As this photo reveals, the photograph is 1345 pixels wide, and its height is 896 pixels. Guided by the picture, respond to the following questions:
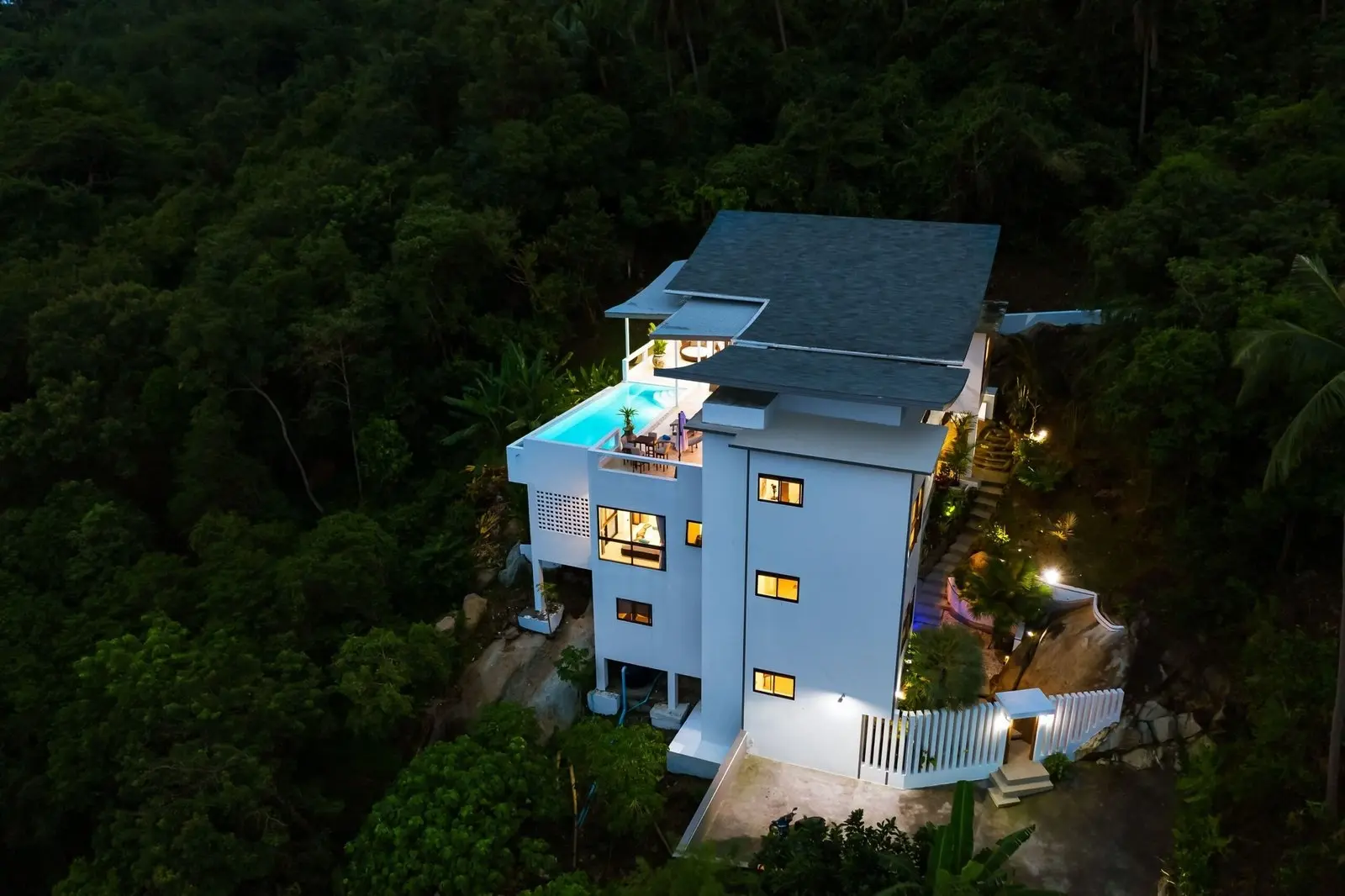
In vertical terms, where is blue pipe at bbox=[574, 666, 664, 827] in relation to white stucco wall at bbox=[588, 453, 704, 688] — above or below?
below

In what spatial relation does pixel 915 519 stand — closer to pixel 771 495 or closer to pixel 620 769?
pixel 771 495

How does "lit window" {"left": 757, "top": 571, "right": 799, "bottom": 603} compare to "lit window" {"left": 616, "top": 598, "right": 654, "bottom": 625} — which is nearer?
"lit window" {"left": 757, "top": 571, "right": 799, "bottom": 603}

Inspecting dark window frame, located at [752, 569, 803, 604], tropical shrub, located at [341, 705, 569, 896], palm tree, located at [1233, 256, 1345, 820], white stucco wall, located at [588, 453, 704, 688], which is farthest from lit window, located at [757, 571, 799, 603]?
palm tree, located at [1233, 256, 1345, 820]

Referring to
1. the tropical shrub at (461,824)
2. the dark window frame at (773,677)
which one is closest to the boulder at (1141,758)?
the dark window frame at (773,677)

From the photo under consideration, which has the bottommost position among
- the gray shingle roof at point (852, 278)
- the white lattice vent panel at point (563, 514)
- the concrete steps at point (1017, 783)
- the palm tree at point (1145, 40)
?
the concrete steps at point (1017, 783)

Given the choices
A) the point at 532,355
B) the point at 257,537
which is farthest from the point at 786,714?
the point at 532,355

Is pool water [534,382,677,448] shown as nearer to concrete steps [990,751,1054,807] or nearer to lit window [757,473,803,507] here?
lit window [757,473,803,507]

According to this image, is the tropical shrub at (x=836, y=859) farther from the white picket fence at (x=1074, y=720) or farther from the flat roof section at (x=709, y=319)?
the flat roof section at (x=709, y=319)
